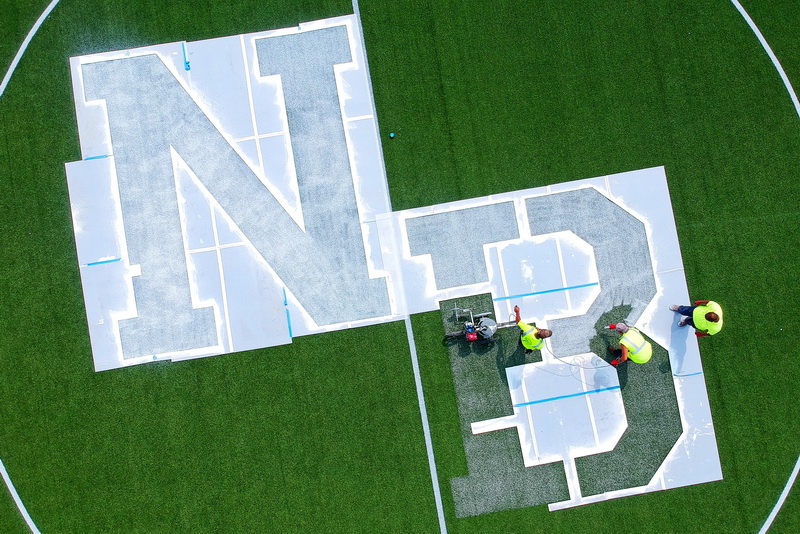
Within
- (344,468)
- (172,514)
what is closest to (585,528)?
(344,468)

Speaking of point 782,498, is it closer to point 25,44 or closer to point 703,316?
point 703,316

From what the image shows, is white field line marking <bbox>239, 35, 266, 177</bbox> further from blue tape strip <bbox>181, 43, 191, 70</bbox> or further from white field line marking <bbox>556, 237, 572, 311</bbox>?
white field line marking <bbox>556, 237, 572, 311</bbox>

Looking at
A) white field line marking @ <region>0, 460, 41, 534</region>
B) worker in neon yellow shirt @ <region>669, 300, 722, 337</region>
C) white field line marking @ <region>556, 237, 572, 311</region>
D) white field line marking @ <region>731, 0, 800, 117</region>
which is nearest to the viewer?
worker in neon yellow shirt @ <region>669, 300, 722, 337</region>

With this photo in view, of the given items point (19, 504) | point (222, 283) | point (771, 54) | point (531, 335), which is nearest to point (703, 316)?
point (531, 335)

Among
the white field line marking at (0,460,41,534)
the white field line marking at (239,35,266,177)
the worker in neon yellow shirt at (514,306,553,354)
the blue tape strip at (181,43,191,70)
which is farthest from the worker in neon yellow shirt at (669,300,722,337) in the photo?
the white field line marking at (0,460,41,534)

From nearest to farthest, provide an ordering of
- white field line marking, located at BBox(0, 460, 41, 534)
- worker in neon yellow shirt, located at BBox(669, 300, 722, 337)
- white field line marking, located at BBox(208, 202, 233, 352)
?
worker in neon yellow shirt, located at BBox(669, 300, 722, 337) < white field line marking, located at BBox(0, 460, 41, 534) < white field line marking, located at BBox(208, 202, 233, 352)
